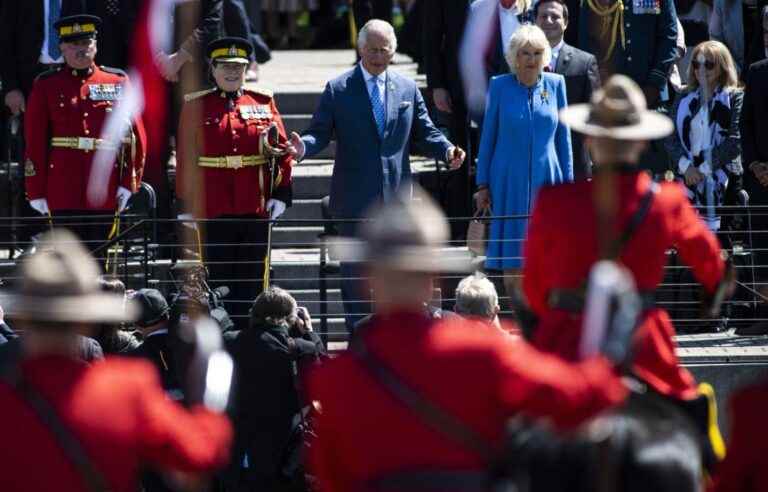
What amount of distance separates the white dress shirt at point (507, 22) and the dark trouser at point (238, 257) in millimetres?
2250

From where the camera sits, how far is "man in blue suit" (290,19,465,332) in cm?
1277

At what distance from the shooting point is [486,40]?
13820 mm

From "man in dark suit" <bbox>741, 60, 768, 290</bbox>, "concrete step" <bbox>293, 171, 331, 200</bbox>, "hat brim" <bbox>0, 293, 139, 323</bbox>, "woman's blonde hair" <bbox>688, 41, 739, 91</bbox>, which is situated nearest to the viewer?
"hat brim" <bbox>0, 293, 139, 323</bbox>

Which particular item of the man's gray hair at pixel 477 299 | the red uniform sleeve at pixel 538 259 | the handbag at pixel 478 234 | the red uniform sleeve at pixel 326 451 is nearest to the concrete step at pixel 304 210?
the handbag at pixel 478 234

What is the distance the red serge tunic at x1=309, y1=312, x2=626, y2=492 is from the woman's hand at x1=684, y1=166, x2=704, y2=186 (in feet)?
21.9

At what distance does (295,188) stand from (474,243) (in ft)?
9.33

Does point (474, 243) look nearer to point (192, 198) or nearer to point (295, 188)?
point (192, 198)

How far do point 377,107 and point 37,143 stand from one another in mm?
2216

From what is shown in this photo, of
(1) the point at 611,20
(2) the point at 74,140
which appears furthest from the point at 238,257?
(1) the point at 611,20

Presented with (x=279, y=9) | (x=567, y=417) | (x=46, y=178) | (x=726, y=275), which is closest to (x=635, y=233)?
(x=726, y=275)

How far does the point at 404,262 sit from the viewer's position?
6.88m

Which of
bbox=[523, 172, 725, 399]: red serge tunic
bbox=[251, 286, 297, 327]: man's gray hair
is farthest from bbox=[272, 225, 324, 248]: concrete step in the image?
bbox=[523, 172, 725, 399]: red serge tunic

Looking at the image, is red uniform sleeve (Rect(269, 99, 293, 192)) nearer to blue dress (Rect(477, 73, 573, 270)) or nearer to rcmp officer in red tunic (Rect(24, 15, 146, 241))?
rcmp officer in red tunic (Rect(24, 15, 146, 241))

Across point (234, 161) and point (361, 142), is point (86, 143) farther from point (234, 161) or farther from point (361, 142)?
point (361, 142)
